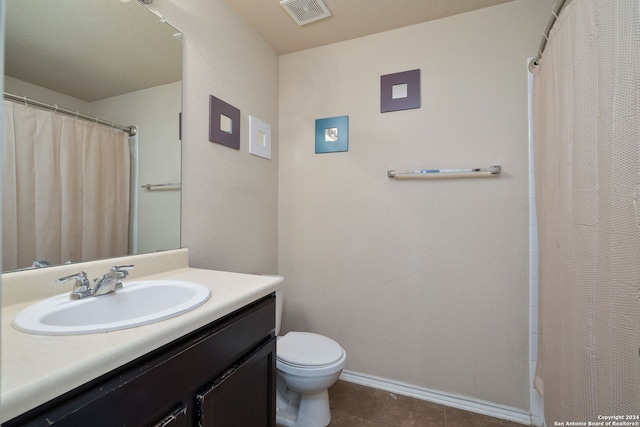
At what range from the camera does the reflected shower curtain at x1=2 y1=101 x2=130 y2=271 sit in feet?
2.89

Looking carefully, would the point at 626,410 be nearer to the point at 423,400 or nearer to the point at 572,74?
the point at 572,74

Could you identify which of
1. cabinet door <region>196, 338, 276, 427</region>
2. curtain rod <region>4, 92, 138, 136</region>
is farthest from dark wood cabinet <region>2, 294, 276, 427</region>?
curtain rod <region>4, 92, 138, 136</region>

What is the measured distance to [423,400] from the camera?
5.59ft

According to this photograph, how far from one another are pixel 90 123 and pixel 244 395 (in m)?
1.13

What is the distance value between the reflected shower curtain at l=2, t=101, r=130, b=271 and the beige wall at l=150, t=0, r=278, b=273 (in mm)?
288

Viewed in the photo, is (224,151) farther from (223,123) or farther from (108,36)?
(108,36)

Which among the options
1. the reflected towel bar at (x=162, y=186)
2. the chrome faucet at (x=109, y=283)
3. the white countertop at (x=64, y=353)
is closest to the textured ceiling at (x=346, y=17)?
the reflected towel bar at (x=162, y=186)

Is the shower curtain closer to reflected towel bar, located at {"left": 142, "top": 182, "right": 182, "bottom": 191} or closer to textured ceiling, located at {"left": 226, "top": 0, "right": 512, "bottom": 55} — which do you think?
textured ceiling, located at {"left": 226, "top": 0, "right": 512, "bottom": 55}

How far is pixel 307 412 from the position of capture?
4.84 ft

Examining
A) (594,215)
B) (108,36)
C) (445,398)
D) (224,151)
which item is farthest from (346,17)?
(445,398)

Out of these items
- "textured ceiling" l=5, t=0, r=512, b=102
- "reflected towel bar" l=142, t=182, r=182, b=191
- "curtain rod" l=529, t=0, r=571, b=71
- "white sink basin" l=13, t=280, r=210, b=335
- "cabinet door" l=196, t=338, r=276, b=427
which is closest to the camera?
"white sink basin" l=13, t=280, r=210, b=335

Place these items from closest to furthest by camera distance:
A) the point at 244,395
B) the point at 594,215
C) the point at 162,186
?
the point at 594,215 → the point at 244,395 → the point at 162,186

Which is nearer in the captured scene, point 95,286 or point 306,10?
point 95,286

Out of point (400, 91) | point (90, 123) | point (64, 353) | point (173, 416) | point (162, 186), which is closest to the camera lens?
point (64, 353)
